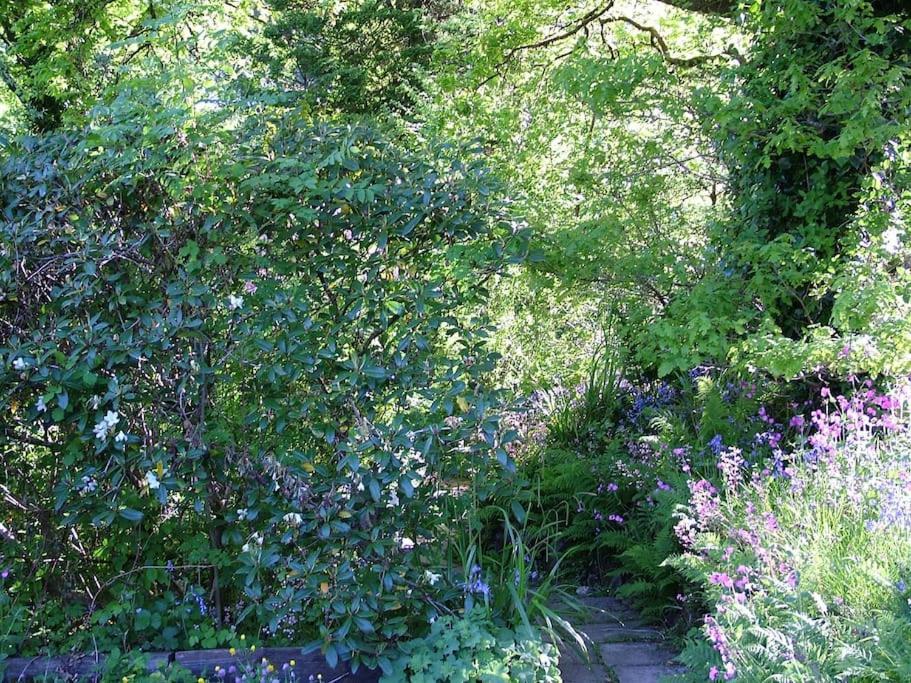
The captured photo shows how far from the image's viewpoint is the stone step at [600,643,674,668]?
318 cm

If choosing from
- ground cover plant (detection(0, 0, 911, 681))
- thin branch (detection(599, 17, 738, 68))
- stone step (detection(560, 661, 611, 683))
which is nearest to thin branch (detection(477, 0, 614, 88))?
thin branch (detection(599, 17, 738, 68))

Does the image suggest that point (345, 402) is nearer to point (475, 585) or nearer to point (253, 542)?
point (253, 542)

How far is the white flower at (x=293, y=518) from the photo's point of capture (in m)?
2.74

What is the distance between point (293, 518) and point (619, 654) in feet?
4.82

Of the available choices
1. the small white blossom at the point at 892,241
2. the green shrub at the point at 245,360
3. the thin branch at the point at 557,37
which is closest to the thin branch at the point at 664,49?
the thin branch at the point at 557,37

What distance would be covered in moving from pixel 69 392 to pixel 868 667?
2625mm

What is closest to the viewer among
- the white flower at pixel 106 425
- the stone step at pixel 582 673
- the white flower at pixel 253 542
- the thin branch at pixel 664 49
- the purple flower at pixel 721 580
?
the purple flower at pixel 721 580

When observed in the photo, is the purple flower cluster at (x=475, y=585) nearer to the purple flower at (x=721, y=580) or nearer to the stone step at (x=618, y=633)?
the stone step at (x=618, y=633)

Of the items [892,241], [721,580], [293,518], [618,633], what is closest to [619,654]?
[618,633]

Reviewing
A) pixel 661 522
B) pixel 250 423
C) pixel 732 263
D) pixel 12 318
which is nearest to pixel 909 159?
pixel 732 263

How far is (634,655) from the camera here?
3262 mm

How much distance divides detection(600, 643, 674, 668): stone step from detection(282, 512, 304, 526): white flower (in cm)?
135

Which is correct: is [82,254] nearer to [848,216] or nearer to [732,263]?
[732,263]

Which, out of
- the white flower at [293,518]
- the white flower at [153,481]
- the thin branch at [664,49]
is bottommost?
the white flower at [293,518]
